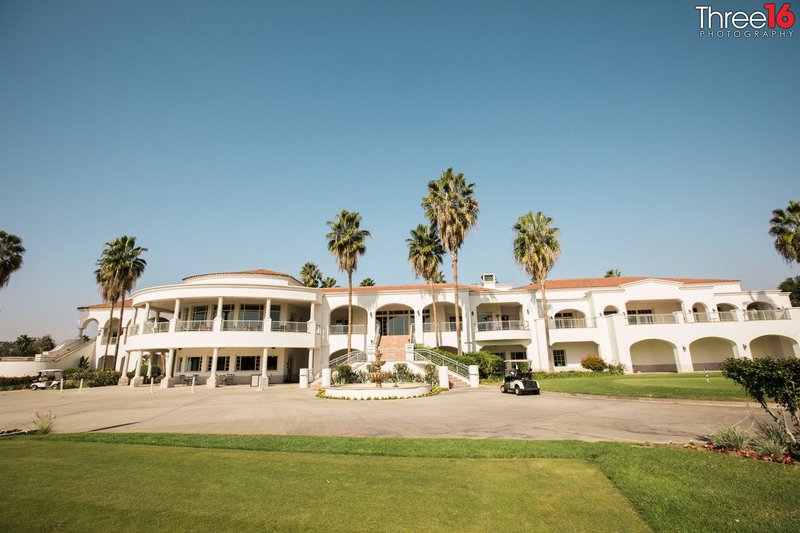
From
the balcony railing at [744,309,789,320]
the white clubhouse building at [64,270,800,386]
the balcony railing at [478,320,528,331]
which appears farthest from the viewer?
the balcony railing at [478,320,528,331]

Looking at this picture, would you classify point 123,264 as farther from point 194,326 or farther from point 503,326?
point 503,326

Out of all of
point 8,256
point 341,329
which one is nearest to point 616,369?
point 341,329

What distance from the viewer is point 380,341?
110ft

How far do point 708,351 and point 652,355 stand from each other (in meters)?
5.04

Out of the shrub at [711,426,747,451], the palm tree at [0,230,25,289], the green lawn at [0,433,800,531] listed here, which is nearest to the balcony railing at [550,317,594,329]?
the shrub at [711,426,747,451]

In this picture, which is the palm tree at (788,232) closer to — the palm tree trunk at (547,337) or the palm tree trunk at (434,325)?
the palm tree trunk at (547,337)

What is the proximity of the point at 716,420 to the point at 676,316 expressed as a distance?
2494 centimetres

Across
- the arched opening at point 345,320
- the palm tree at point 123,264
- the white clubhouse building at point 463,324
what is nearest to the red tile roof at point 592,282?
the white clubhouse building at point 463,324

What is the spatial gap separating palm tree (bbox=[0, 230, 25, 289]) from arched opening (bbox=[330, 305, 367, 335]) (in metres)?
27.4

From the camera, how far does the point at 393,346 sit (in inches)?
1298

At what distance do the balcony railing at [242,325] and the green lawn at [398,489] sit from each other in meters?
19.5

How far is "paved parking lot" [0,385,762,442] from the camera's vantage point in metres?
9.60

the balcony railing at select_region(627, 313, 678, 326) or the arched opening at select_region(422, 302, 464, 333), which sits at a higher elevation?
the arched opening at select_region(422, 302, 464, 333)

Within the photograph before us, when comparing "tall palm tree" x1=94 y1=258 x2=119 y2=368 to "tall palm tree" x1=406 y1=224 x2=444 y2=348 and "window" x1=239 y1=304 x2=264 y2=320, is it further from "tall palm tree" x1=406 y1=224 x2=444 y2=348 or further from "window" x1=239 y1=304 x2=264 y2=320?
"tall palm tree" x1=406 y1=224 x2=444 y2=348
